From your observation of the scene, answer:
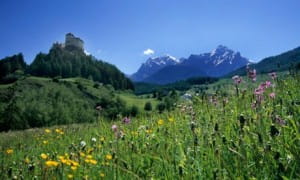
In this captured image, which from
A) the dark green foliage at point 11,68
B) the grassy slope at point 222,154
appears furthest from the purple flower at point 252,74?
the dark green foliage at point 11,68

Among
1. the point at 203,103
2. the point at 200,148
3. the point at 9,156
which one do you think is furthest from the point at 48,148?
the point at 200,148

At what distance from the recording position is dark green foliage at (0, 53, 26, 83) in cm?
15725

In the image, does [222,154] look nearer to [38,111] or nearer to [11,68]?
[38,111]

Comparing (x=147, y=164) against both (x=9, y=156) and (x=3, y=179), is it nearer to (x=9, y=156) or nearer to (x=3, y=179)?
(x=3, y=179)

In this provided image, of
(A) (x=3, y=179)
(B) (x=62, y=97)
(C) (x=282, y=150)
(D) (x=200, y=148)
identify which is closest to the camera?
(C) (x=282, y=150)

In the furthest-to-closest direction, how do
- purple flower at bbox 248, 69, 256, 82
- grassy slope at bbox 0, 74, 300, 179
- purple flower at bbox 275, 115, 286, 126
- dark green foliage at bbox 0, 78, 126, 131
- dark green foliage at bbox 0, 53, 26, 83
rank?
dark green foliage at bbox 0, 53, 26, 83 → dark green foliage at bbox 0, 78, 126, 131 → purple flower at bbox 248, 69, 256, 82 → purple flower at bbox 275, 115, 286, 126 → grassy slope at bbox 0, 74, 300, 179

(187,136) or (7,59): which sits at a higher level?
(7,59)

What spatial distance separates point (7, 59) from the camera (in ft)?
614

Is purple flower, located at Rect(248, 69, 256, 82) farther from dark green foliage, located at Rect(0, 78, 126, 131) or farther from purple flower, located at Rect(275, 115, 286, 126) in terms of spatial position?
dark green foliage, located at Rect(0, 78, 126, 131)

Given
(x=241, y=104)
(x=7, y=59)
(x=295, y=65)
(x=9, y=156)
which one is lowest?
(x=9, y=156)

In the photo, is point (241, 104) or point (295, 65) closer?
point (241, 104)

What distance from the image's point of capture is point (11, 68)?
6949 inches

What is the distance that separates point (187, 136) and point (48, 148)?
443 centimetres

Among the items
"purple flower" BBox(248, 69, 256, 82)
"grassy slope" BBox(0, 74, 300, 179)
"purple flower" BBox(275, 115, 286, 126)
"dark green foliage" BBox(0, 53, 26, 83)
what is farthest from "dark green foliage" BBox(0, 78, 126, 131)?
"purple flower" BBox(275, 115, 286, 126)
